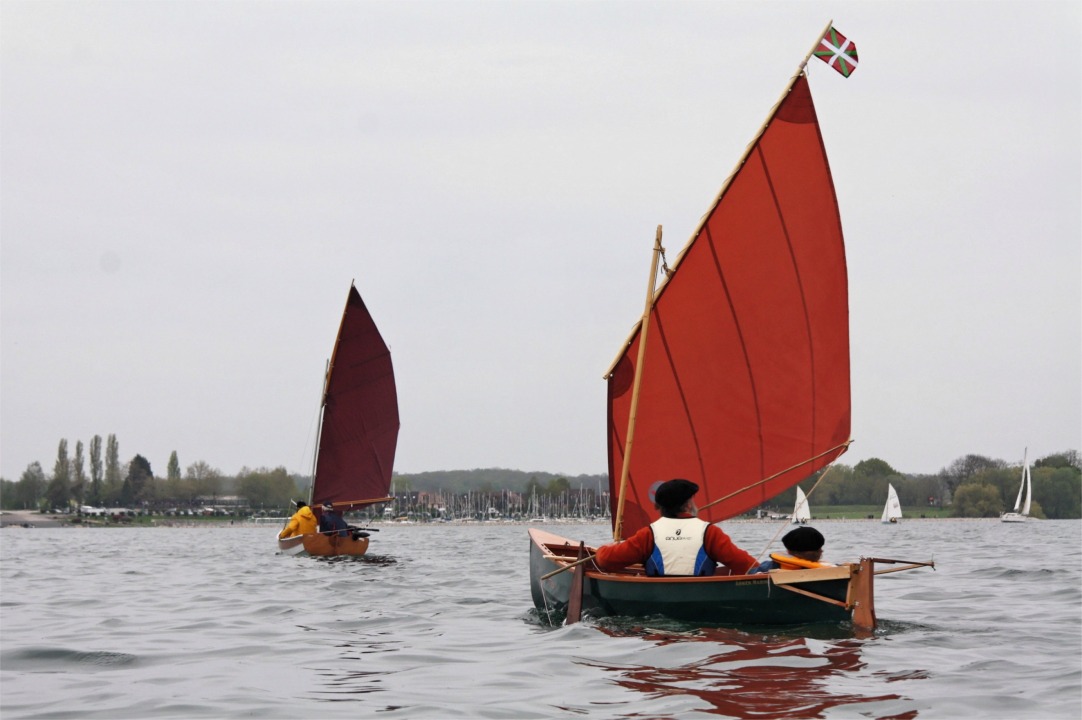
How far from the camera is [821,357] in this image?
52.4 ft

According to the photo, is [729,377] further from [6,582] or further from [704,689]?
[6,582]

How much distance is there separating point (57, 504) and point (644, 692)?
191 meters

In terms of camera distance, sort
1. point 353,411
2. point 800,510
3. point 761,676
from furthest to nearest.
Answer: point 800,510 < point 353,411 < point 761,676

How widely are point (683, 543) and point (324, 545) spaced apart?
24169mm

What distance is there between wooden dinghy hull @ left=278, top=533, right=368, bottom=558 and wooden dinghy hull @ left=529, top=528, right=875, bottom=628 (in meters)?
23.1

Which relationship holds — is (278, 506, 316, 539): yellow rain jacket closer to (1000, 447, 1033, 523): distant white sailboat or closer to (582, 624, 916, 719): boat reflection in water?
(582, 624, 916, 719): boat reflection in water

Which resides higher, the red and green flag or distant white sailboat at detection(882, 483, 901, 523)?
the red and green flag

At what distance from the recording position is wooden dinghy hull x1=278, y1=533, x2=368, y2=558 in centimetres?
3488

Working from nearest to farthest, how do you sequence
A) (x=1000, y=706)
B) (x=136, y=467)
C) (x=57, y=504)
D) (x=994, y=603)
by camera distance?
(x=1000, y=706), (x=994, y=603), (x=57, y=504), (x=136, y=467)

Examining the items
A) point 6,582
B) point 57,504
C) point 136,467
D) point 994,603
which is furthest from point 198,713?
point 136,467

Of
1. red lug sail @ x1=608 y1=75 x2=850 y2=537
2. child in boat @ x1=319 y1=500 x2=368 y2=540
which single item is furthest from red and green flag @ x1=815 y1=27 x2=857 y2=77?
child in boat @ x1=319 y1=500 x2=368 y2=540

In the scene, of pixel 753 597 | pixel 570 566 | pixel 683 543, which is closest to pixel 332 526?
pixel 570 566

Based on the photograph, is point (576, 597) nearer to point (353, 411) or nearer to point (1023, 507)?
point (353, 411)

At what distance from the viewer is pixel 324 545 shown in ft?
115
